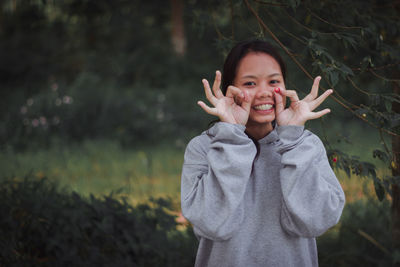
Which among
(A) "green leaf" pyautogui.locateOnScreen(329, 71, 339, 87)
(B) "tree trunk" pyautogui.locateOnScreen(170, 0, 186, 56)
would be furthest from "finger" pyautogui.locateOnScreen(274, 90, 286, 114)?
(B) "tree trunk" pyautogui.locateOnScreen(170, 0, 186, 56)

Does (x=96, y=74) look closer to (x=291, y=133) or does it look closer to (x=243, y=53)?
(x=243, y=53)

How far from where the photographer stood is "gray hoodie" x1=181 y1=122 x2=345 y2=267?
1785 mm

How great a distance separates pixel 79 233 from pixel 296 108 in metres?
1.80

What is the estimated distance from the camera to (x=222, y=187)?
1769 millimetres

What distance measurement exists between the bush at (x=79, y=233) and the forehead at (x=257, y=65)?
1610 millimetres

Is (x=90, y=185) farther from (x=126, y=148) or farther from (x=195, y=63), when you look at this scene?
(x=195, y=63)

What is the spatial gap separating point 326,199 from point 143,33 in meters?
12.3

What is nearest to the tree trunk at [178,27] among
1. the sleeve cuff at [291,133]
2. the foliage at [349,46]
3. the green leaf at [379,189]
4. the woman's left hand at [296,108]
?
the foliage at [349,46]

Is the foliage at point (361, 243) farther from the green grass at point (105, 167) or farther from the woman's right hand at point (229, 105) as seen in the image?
the green grass at point (105, 167)

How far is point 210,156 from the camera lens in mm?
1837

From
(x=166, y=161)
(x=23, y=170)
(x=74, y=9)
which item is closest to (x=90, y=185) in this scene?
(x=23, y=170)

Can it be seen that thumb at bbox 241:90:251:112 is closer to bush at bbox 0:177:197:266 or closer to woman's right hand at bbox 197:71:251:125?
woman's right hand at bbox 197:71:251:125

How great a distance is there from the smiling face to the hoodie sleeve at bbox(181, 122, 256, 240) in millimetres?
177

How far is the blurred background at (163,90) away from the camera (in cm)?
265
